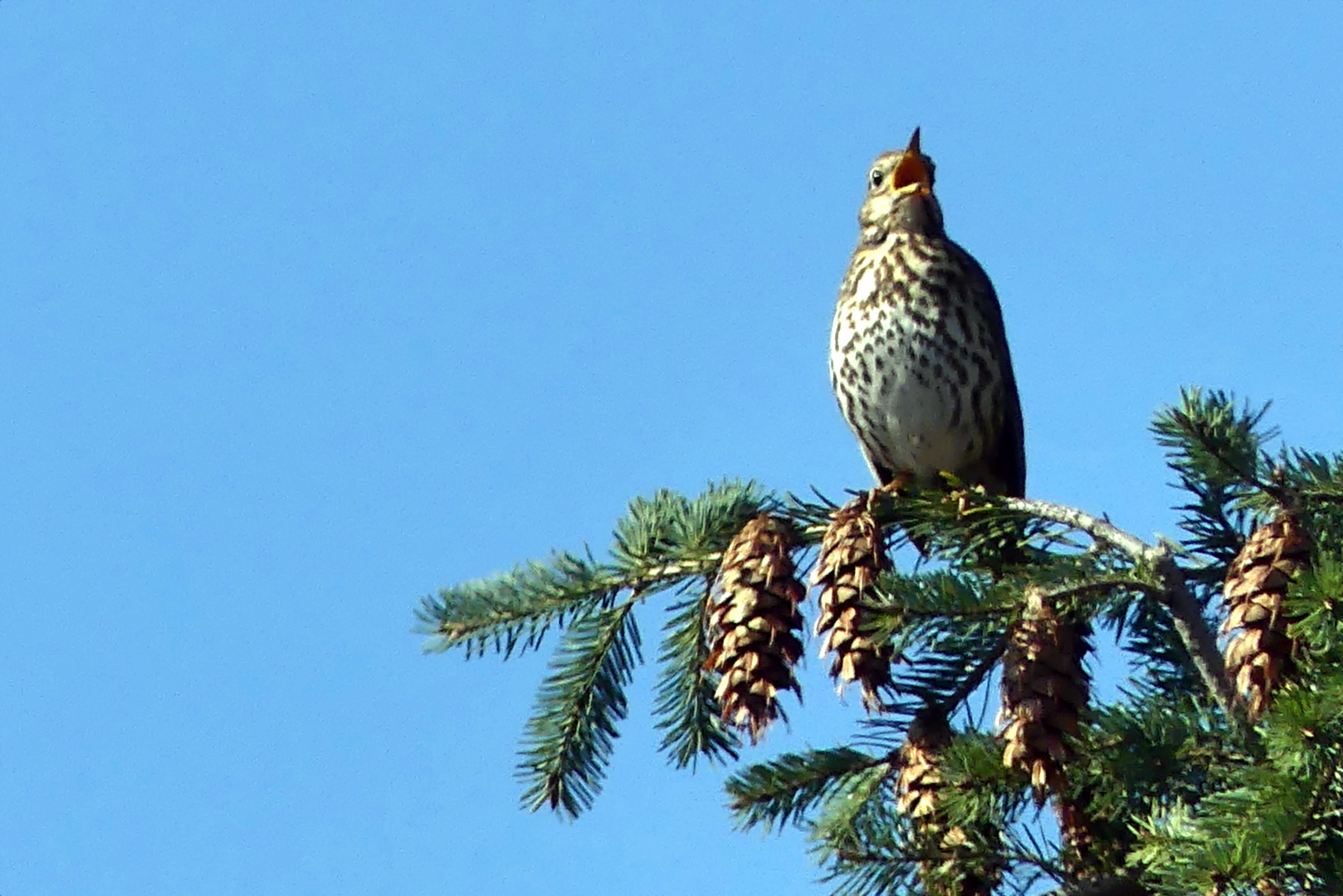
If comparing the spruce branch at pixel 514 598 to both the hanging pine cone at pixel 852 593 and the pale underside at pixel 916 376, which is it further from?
the pale underside at pixel 916 376

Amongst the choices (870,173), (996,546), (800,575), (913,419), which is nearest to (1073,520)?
(996,546)

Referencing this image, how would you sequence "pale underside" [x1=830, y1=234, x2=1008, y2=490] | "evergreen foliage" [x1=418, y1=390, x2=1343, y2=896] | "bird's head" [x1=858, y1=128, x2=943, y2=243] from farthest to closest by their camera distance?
"bird's head" [x1=858, y1=128, x2=943, y2=243] < "pale underside" [x1=830, y1=234, x2=1008, y2=490] < "evergreen foliage" [x1=418, y1=390, x2=1343, y2=896]

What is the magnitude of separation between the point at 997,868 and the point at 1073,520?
801 millimetres

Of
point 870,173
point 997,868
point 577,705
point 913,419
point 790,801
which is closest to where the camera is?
point 997,868

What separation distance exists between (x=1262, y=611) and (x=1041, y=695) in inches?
15.6

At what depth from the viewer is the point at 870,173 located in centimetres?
683

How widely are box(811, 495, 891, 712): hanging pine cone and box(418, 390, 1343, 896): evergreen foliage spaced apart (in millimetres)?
49

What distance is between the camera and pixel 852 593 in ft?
12.1

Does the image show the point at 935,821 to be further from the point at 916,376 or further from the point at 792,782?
the point at 916,376

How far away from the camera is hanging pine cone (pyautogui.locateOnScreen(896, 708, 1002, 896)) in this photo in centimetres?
330

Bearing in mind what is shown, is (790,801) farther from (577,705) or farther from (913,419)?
(913,419)

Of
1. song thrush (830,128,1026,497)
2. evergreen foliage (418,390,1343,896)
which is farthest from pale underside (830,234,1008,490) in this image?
evergreen foliage (418,390,1343,896)

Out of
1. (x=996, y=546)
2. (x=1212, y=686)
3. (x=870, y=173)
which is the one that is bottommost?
(x=1212, y=686)

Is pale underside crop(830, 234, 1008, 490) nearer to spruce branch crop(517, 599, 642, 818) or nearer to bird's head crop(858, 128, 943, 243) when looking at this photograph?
bird's head crop(858, 128, 943, 243)
